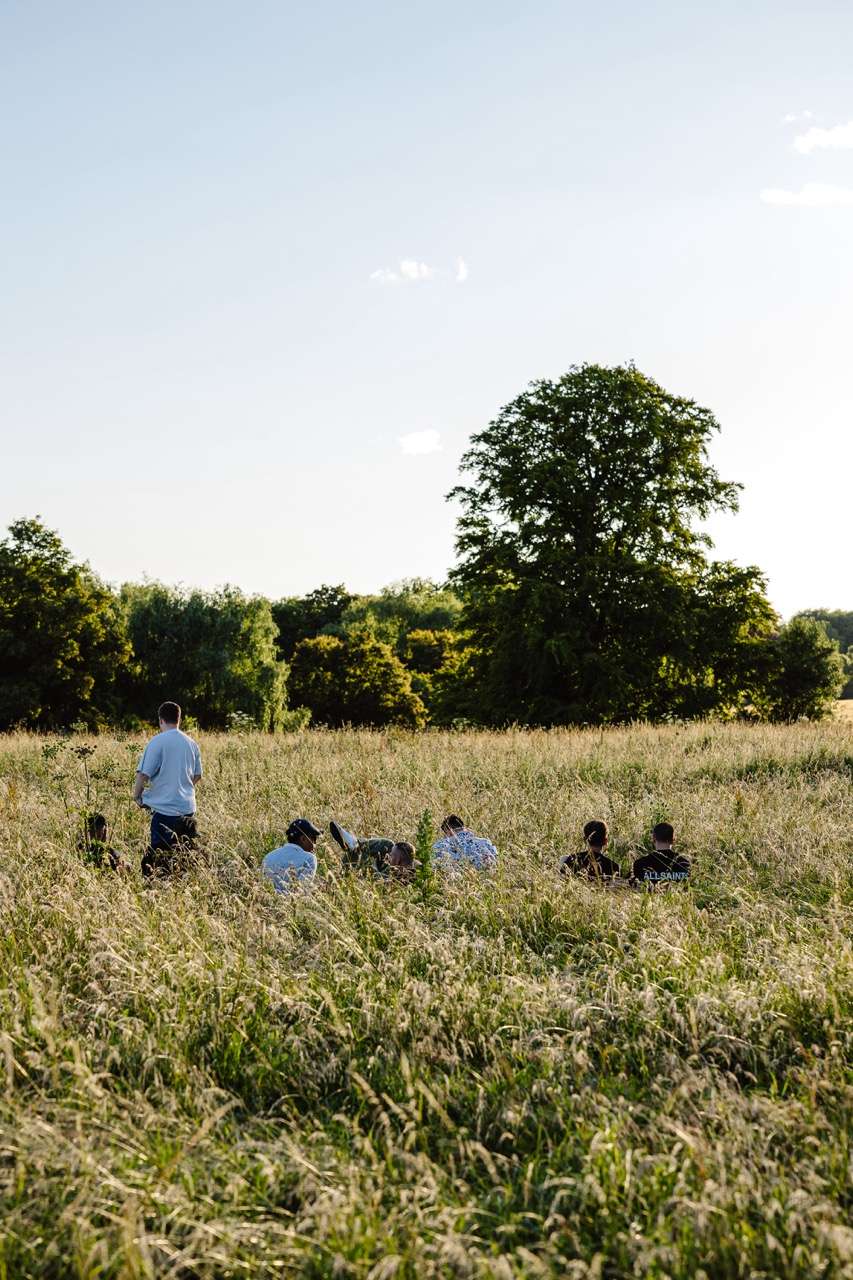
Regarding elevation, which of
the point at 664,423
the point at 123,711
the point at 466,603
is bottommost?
the point at 123,711

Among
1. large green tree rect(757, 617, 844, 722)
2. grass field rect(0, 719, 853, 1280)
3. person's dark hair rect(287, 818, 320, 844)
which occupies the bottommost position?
grass field rect(0, 719, 853, 1280)

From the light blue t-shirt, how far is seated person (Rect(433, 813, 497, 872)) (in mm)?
2375

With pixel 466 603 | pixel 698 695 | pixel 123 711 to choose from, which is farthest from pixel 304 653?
pixel 698 695

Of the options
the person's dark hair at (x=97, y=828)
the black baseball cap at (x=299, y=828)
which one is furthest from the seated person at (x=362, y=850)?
the person's dark hair at (x=97, y=828)

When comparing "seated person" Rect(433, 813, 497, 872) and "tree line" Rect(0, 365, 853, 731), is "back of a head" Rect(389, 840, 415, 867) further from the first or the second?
"tree line" Rect(0, 365, 853, 731)

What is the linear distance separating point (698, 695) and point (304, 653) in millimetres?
37510

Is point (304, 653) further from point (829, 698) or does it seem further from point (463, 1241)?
point (463, 1241)

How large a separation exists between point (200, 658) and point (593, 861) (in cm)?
4002

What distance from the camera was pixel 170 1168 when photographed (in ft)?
9.34

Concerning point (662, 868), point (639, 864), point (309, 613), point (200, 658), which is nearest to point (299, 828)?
point (639, 864)

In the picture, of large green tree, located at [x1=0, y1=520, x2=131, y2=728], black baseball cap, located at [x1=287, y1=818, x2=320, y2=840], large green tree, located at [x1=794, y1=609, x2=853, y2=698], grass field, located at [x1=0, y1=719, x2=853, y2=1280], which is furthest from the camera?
large green tree, located at [x1=794, y1=609, x2=853, y2=698]

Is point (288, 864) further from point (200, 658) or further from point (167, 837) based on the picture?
point (200, 658)

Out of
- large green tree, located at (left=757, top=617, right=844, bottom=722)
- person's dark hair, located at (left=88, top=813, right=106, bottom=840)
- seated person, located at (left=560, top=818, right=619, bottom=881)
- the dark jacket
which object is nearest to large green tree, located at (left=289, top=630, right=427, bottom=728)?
large green tree, located at (left=757, top=617, right=844, bottom=722)

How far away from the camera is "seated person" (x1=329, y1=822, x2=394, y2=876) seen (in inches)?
295
